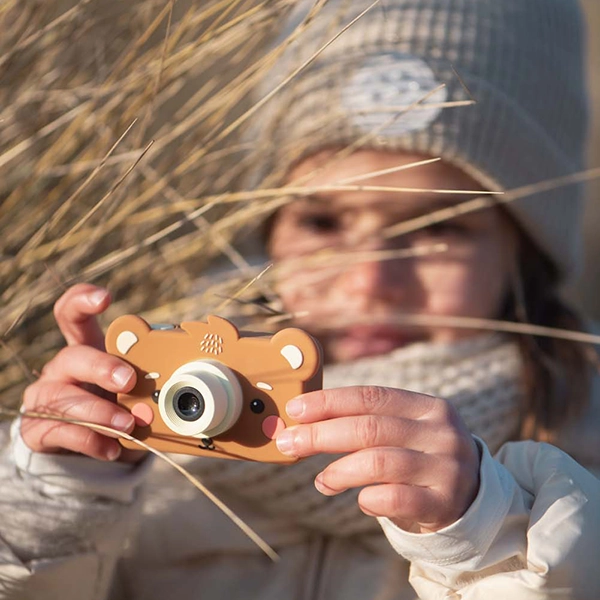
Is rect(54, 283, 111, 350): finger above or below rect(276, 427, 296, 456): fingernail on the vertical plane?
above

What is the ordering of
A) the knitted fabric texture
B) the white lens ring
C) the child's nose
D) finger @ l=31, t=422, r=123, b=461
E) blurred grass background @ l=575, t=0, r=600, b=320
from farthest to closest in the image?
blurred grass background @ l=575, t=0, r=600, b=320
the child's nose
the knitted fabric texture
finger @ l=31, t=422, r=123, b=461
the white lens ring

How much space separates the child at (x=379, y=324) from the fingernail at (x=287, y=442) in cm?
17

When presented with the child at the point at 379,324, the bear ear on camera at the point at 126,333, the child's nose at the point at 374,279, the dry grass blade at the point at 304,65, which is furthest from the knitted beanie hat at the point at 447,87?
the bear ear on camera at the point at 126,333

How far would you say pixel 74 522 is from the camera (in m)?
0.71

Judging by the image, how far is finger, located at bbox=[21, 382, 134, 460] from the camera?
1.82 feet

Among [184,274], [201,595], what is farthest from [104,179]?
[201,595]

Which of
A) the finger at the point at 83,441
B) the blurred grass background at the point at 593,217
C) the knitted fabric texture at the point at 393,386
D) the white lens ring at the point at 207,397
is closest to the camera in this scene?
the white lens ring at the point at 207,397

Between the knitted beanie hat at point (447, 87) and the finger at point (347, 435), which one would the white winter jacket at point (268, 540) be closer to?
the finger at point (347, 435)

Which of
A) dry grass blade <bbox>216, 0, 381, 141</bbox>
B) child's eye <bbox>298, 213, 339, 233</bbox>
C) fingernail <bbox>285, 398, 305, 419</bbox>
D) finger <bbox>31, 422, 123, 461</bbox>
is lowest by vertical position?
child's eye <bbox>298, 213, 339, 233</bbox>

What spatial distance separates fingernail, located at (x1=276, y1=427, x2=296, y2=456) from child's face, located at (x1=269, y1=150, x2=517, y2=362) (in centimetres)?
50

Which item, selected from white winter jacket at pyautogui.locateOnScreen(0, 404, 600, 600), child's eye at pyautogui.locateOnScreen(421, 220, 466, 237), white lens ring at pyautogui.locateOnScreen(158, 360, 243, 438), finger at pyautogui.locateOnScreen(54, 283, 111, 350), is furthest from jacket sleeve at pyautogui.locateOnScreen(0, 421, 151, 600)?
child's eye at pyautogui.locateOnScreen(421, 220, 466, 237)

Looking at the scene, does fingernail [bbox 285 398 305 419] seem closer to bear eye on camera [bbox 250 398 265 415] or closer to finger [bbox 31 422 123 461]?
bear eye on camera [bbox 250 398 265 415]

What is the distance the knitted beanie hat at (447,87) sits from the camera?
0.97m

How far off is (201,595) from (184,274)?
1.39ft
